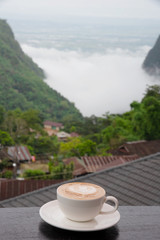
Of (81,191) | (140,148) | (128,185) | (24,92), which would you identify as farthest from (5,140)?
(24,92)

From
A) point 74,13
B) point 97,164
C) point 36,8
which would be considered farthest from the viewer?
point 74,13

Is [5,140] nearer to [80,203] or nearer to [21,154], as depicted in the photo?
[21,154]

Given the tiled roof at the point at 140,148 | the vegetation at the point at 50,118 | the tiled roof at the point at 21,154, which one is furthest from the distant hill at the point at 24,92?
the tiled roof at the point at 140,148

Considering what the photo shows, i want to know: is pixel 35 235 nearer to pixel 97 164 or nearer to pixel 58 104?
pixel 97 164

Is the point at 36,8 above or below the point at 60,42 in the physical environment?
above

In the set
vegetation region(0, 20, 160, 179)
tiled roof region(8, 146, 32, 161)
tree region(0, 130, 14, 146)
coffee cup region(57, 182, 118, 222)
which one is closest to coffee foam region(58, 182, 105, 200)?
coffee cup region(57, 182, 118, 222)

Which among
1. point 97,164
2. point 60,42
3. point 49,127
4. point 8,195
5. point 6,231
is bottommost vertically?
point 49,127

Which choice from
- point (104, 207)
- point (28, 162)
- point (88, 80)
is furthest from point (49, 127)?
point (88, 80)
